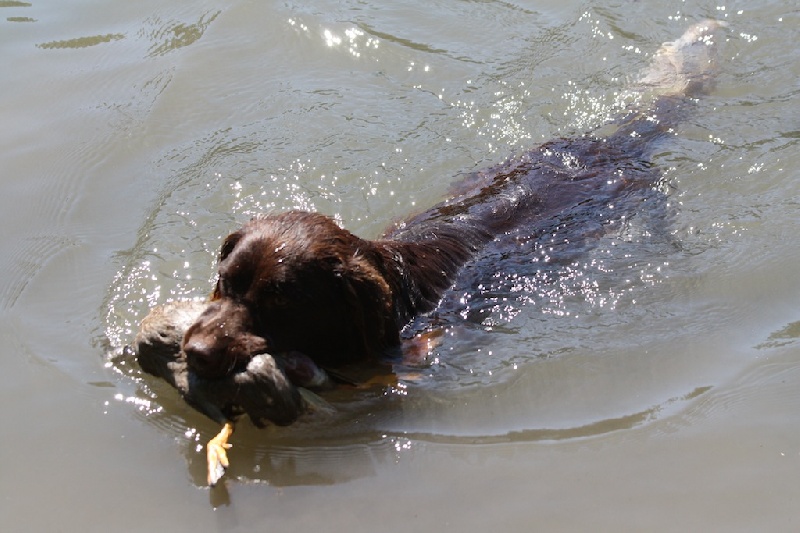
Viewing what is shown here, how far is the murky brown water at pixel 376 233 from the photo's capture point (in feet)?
14.0

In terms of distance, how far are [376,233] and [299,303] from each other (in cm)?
234

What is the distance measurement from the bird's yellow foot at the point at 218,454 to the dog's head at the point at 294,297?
300mm

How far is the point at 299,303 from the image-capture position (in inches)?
181

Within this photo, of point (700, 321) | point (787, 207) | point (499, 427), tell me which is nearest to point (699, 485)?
point (499, 427)

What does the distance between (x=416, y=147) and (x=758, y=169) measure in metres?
2.92

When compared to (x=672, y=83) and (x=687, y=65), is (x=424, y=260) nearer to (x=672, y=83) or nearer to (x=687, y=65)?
(x=672, y=83)

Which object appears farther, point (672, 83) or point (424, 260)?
point (672, 83)

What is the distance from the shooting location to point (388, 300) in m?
4.86

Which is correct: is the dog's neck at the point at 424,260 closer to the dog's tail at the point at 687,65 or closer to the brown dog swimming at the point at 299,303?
the brown dog swimming at the point at 299,303

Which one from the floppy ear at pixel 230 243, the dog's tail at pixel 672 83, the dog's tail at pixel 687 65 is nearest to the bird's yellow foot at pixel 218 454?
the floppy ear at pixel 230 243

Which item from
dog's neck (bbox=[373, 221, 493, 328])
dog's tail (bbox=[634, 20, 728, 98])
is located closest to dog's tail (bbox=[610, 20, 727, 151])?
dog's tail (bbox=[634, 20, 728, 98])

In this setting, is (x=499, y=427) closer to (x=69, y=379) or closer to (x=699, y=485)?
(x=699, y=485)

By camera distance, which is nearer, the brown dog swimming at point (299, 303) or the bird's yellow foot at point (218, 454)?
the bird's yellow foot at point (218, 454)

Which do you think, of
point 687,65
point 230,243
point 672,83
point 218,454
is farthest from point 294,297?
point 687,65
